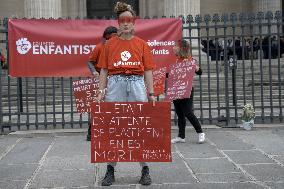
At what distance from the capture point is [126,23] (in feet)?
20.9

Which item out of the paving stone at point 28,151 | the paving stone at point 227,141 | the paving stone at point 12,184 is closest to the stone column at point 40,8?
the paving stone at point 28,151

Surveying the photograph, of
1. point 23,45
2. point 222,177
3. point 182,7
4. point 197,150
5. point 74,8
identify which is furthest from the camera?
point 74,8

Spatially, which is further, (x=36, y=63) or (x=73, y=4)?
(x=73, y=4)

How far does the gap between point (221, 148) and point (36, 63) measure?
3996 millimetres

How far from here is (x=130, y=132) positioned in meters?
6.46

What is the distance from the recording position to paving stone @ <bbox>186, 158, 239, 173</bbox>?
7199 mm

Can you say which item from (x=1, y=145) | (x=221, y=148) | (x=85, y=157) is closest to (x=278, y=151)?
(x=221, y=148)

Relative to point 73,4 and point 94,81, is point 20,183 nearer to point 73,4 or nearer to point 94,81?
point 94,81

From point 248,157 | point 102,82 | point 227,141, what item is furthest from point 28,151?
point 248,157

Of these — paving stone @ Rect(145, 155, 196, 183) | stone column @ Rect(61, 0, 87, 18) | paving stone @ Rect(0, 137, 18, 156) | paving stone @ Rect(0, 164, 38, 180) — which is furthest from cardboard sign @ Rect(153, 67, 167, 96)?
stone column @ Rect(61, 0, 87, 18)

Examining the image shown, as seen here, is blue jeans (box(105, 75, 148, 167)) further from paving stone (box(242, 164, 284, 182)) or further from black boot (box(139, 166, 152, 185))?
paving stone (box(242, 164, 284, 182))

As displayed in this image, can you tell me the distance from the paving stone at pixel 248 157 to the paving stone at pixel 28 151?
110 inches

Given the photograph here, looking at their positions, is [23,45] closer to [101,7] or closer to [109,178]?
[109,178]

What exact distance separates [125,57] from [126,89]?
365mm
